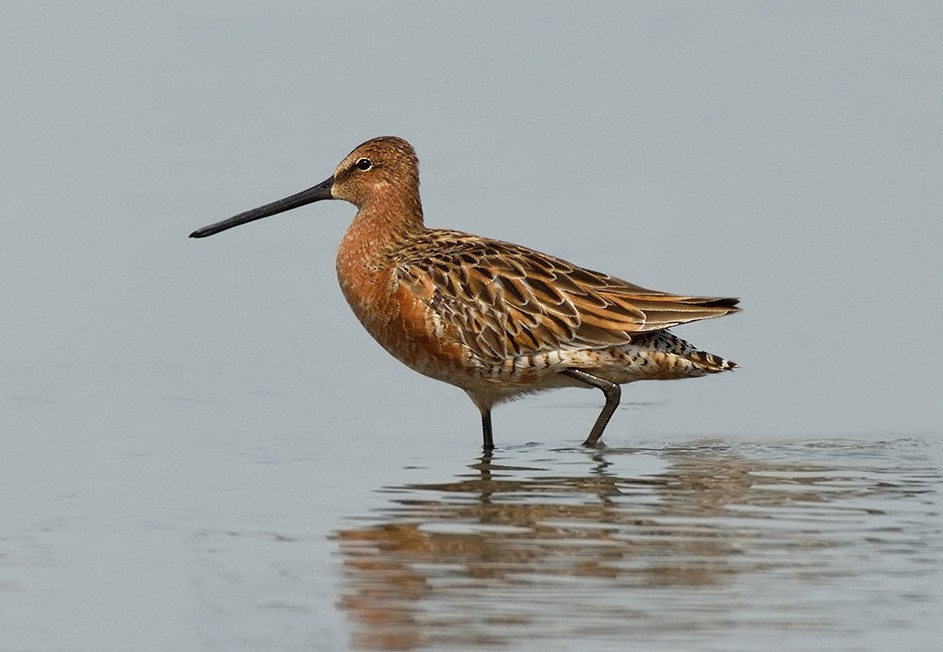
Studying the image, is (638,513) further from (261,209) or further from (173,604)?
(261,209)

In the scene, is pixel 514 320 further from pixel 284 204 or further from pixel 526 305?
pixel 284 204

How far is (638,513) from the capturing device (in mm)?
7723

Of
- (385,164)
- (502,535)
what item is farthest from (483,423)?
(502,535)

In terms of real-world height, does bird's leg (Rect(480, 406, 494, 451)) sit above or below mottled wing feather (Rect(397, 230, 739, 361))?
below

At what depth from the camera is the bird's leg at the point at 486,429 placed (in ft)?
32.0

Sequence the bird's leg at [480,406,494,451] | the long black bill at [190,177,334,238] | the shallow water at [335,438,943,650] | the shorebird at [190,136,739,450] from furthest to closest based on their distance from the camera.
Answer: the long black bill at [190,177,334,238]
the shorebird at [190,136,739,450]
the bird's leg at [480,406,494,451]
the shallow water at [335,438,943,650]

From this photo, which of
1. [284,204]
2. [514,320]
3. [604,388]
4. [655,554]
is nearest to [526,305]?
[514,320]

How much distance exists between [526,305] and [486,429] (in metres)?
0.70

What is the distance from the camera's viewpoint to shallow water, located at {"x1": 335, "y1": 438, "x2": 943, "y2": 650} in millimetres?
5781

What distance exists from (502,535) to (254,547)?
959 millimetres

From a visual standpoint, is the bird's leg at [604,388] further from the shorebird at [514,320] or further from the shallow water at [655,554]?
the shallow water at [655,554]

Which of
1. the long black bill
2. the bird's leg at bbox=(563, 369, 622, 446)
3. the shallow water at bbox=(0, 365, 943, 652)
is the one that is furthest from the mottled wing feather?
the long black bill

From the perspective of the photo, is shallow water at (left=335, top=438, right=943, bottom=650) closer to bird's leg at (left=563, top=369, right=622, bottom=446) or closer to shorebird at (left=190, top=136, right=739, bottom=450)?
bird's leg at (left=563, top=369, right=622, bottom=446)

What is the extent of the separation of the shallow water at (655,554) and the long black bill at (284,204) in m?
2.42
